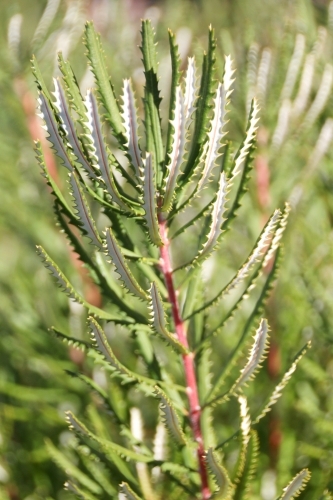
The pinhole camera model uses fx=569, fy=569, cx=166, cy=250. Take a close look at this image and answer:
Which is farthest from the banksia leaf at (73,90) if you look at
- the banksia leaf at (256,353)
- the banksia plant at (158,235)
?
the banksia leaf at (256,353)

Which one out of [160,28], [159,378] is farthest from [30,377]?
[160,28]

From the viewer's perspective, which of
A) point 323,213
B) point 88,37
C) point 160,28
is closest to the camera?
point 88,37

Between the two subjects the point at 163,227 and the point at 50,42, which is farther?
the point at 50,42

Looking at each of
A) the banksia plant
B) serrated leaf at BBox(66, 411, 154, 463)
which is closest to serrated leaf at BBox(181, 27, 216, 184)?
the banksia plant

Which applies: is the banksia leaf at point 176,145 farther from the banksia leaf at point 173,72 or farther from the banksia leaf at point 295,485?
the banksia leaf at point 295,485

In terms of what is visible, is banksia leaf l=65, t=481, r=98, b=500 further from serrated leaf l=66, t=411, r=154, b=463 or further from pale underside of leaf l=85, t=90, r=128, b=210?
pale underside of leaf l=85, t=90, r=128, b=210

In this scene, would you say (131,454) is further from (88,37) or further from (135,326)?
(88,37)
